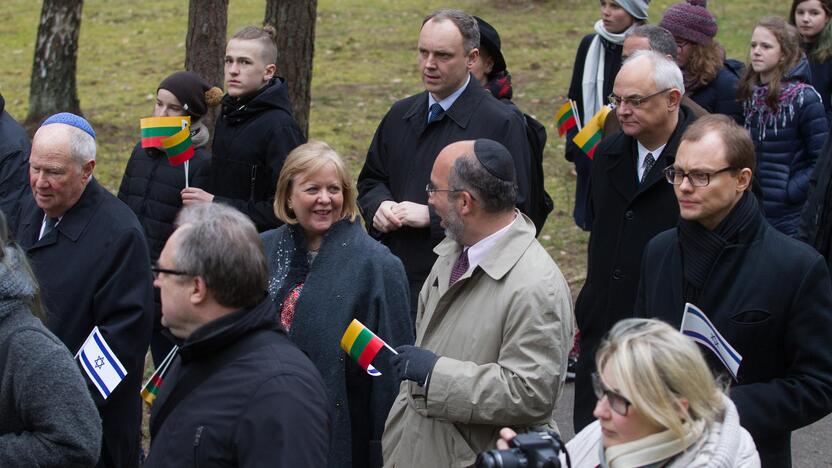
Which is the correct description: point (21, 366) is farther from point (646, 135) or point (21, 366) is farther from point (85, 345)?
point (646, 135)

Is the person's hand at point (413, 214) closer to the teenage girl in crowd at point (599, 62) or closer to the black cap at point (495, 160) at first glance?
the black cap at point (495, 160)

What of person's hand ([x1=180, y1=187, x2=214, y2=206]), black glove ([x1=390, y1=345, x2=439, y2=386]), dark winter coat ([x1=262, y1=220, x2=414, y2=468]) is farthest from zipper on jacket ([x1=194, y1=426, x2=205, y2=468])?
person's hand ([x1=180, y1=187, x2=214, y2=206])

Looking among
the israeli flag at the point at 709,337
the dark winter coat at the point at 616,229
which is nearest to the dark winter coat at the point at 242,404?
the israeli flag at the point at 709,337

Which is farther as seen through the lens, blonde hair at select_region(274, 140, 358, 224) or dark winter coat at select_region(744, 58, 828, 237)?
dark winter coat at select_region(744, 58, 828, 237)

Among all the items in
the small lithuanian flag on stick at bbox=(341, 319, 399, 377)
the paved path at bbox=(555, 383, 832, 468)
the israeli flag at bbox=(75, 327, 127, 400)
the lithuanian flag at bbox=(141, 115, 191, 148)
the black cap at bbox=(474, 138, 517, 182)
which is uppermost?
the black cap at bbox=(474, 138, 517, 182)

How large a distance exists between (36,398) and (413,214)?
221 cm

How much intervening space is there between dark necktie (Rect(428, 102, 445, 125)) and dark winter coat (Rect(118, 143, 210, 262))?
4.23 feet

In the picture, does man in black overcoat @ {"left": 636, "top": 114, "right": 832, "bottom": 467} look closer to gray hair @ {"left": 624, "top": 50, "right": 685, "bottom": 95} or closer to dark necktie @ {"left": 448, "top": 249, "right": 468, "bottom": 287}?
dark necktie @ {"left": 448, "top": 249, "right": 468, "bottom": 287}

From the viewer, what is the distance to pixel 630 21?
7.28m

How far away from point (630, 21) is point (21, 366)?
16.2 feet

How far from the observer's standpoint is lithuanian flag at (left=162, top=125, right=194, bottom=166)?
18.9 ft

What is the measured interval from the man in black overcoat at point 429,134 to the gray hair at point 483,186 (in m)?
1.30

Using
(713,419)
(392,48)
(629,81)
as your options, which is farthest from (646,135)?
(392,48)

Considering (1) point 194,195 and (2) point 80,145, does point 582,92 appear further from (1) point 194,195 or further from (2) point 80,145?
(2) point 80,145
